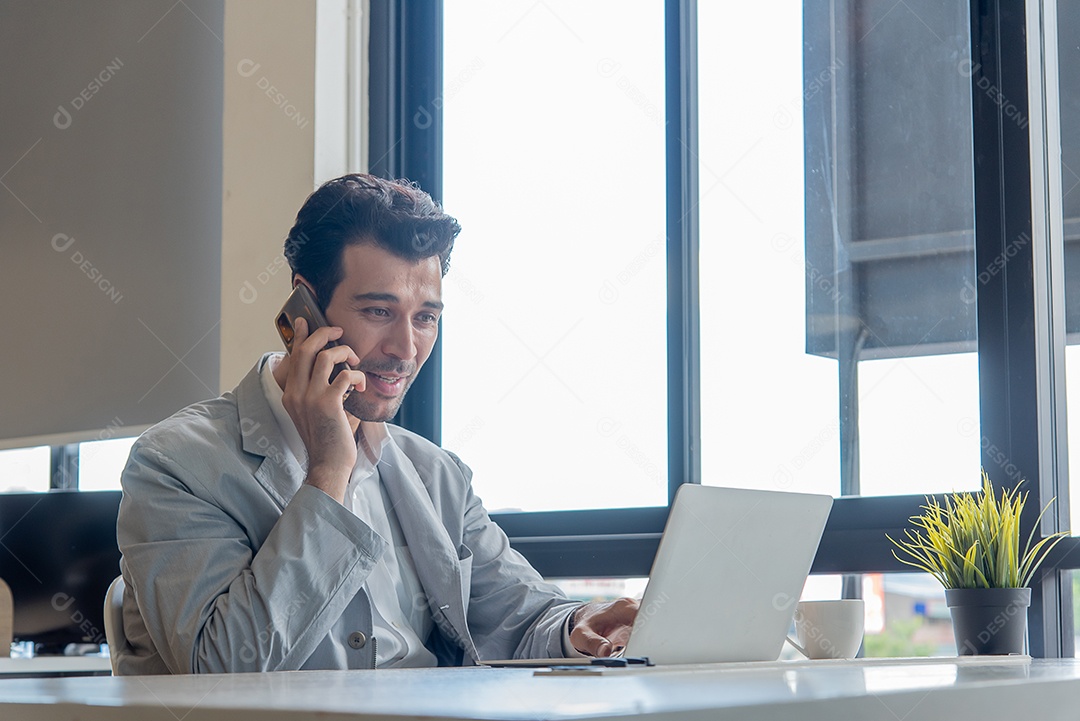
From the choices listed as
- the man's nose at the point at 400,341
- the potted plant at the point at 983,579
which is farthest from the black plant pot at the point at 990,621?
the man's nose at the point at 400,341

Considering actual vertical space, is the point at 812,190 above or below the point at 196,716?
above

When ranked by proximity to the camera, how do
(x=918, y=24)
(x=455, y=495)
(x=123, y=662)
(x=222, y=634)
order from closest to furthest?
(x=222, y=634), (x=123, y=662), (x=455, y=495), (x=918, y=24)

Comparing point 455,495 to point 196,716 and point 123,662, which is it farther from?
point 196,716

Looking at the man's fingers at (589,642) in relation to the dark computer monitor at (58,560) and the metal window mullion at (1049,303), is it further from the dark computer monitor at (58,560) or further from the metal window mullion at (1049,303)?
the dark computer monitor at (58,560)

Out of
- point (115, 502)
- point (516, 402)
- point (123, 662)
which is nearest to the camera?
point (123, 662)

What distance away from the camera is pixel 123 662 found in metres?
1.81

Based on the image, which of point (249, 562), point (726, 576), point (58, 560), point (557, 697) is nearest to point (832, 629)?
point (726, 576)

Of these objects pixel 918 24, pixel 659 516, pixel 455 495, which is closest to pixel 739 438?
pixel 659 516

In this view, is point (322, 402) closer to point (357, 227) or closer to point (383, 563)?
point (383, 563)

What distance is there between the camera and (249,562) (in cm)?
176

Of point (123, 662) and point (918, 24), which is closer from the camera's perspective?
point (123, 662)

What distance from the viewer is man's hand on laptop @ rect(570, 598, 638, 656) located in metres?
1.77

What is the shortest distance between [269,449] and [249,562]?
0.20 meters

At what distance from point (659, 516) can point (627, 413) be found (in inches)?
10.7
